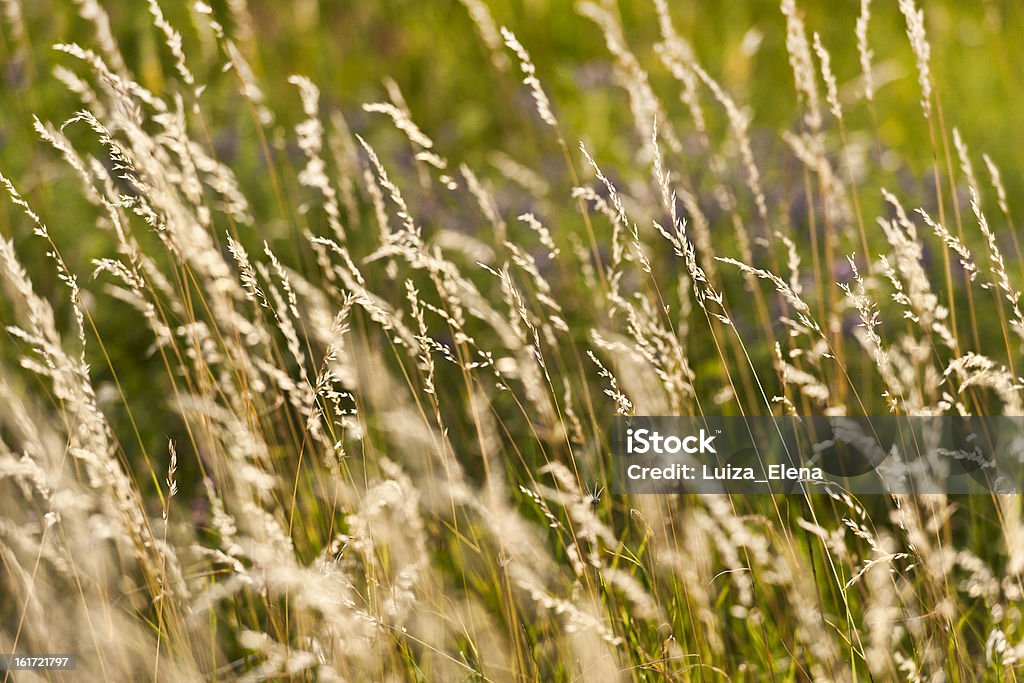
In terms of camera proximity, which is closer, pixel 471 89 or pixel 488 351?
pixel 488 351

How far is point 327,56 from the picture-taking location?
12.3 feet

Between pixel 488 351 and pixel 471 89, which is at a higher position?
pixel 471 89

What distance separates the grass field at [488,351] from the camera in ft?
4.55

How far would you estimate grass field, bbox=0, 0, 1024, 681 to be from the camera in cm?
139

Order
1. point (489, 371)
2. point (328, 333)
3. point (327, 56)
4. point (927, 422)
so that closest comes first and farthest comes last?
point (328, 333) < point (927, 422) < point (489, 371) < point (327, 56)

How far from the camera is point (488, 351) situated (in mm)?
2018

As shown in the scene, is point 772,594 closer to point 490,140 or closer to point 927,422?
point 927,422

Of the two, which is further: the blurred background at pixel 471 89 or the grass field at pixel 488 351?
the blurred background at pixel 471 89

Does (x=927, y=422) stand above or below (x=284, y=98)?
below

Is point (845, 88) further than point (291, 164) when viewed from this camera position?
Yes

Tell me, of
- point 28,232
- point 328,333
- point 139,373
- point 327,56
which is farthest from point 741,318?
point 327,56

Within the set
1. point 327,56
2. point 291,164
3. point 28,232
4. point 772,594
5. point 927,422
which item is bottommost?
point 772,594

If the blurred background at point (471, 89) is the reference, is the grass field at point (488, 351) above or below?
below

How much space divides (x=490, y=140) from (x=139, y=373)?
4.71 feet
